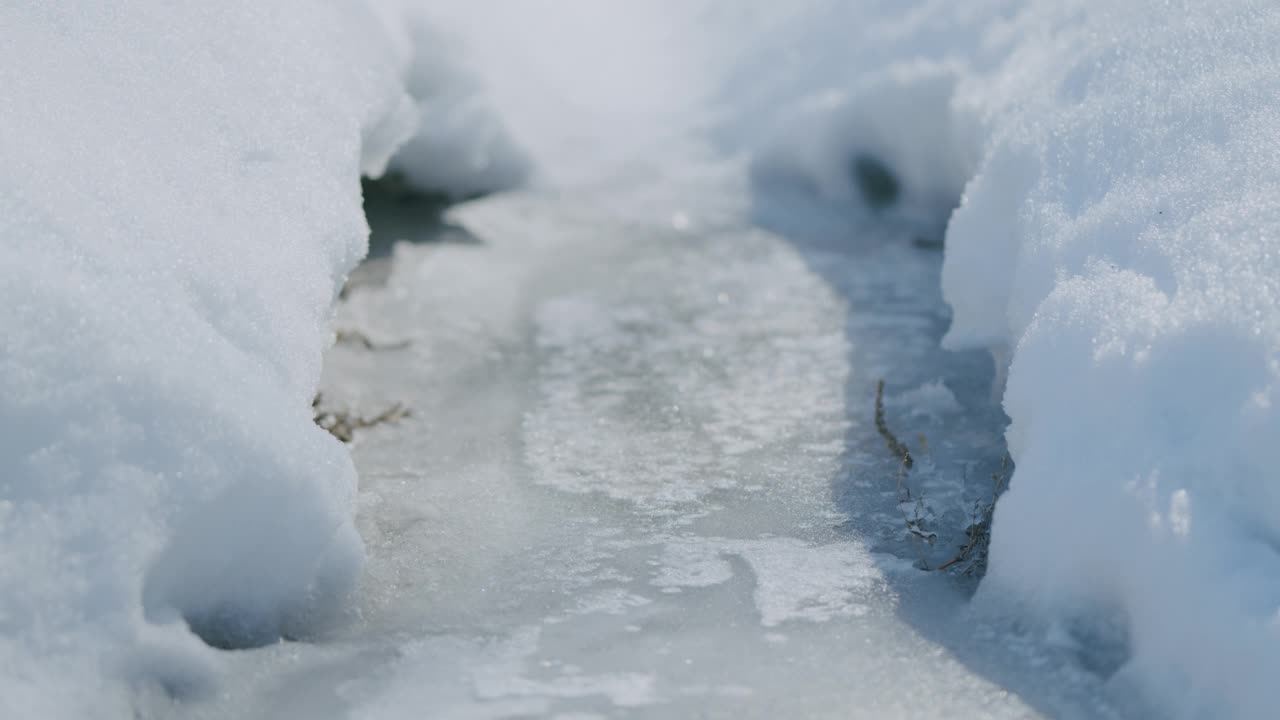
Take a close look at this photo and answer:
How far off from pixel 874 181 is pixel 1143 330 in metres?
3.52

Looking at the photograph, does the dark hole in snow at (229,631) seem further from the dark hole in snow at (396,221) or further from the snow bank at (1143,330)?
the dark hole in snow at (396,221)

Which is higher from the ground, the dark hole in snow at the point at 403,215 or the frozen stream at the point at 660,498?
the dark hole in snow at the point at 403,215

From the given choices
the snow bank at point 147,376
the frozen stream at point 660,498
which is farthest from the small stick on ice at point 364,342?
the snow bank at point 147,376

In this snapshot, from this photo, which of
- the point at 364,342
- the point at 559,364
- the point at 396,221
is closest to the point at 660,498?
the point at 559,364

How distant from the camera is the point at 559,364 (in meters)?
4.00

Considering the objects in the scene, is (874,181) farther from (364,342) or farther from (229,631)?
(229,631)

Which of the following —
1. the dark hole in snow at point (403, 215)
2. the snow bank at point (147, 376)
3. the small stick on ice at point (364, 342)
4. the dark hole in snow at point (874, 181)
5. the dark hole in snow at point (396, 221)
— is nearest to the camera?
the snow bank at point (147, 376)

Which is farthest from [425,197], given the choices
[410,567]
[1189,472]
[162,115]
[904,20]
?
[1189,472]

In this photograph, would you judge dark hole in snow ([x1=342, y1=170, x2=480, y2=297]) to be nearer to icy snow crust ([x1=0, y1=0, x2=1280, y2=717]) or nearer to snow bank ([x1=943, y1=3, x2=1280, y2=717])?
icy snow crust ([x1=0, y1=0, x2=1280, y2=717])

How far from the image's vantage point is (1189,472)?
2.30 metres

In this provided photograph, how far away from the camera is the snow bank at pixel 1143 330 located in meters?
2.19

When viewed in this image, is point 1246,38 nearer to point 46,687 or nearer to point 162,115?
point 162,115

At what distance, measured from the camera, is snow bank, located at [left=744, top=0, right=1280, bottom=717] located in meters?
2.19

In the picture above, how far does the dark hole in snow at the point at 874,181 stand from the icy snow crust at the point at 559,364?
140 cm
